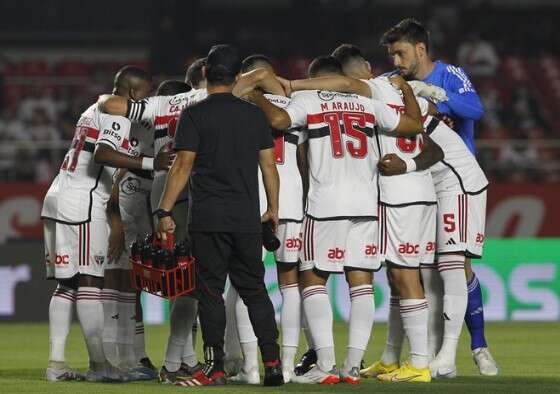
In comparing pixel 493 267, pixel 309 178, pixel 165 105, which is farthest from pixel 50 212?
pixel 493 267

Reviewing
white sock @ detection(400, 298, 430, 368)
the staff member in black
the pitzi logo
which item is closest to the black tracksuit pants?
the staff member in black

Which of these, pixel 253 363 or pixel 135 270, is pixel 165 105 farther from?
pixel 253 363

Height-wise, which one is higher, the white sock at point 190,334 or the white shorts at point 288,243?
the white shorts at point 288,243

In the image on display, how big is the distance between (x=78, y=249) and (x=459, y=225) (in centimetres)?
263

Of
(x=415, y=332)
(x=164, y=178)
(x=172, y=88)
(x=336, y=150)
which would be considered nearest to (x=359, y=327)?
(x=415, y=332)

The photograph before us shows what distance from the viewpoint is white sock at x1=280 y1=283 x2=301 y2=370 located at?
8891 mm

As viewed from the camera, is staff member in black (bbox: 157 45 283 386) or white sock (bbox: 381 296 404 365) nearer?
staff member in black (bbox: 157 45 283 386)

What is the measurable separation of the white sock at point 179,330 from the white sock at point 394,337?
1.57 meters

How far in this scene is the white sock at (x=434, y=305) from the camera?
382 inches

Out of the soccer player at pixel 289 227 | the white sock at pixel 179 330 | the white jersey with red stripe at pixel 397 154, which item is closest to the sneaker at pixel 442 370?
the soccer player at pixel 289 227

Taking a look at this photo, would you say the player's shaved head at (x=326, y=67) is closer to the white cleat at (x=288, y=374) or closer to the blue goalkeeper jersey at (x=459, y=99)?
the blue goalkeeper jersey at (x=459, y=99)

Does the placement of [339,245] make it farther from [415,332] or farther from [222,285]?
[222,285]

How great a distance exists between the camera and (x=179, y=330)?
8.66 meters

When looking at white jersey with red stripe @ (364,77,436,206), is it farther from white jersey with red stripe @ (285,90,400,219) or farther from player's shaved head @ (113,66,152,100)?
player's shaved head @ (113,66,152,100)
